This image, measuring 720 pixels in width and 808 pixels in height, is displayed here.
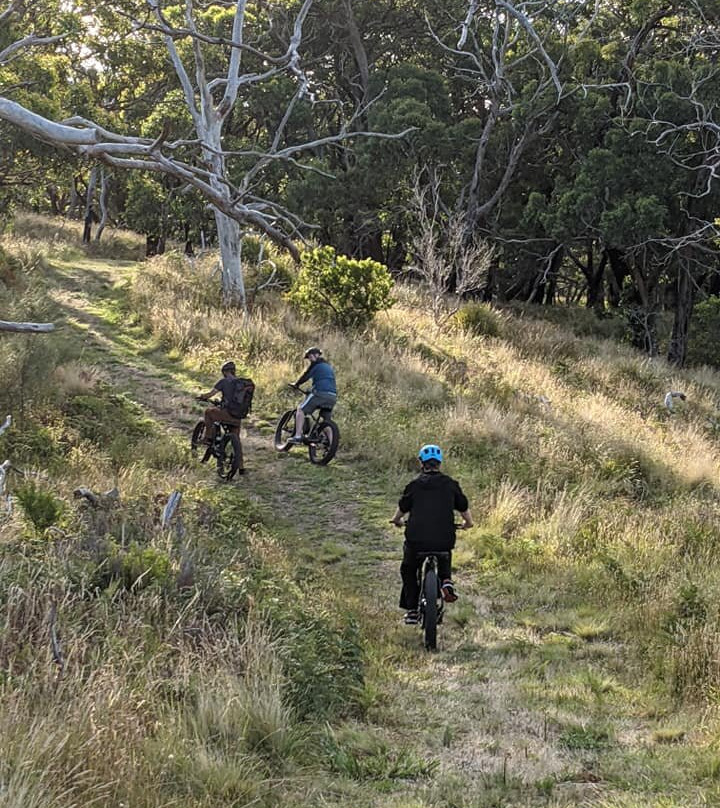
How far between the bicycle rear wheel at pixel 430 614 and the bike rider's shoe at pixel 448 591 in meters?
0.16

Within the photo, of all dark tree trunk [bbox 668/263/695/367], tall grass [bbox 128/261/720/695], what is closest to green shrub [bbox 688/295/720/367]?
dark tree trunk [bbox 668/263/695/367]

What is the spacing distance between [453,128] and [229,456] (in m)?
17.1

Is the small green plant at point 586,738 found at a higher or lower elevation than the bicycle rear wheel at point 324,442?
higher

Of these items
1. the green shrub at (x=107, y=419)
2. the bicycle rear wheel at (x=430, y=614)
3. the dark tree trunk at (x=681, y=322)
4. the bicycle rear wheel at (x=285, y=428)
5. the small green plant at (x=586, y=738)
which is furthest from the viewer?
the dark tree trunk at (x=681, y=322)

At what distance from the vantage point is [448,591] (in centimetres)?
605

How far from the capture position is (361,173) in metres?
24.1

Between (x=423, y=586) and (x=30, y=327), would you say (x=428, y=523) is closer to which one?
(x=423, y=586)

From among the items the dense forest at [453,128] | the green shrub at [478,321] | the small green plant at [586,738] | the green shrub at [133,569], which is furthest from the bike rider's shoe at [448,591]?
the green shrub at [478,321]

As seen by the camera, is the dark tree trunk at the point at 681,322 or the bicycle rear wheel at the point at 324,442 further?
the dark tree trunk at the point at 681,322

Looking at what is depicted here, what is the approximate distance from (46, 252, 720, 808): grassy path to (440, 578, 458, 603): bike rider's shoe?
0.34 meters

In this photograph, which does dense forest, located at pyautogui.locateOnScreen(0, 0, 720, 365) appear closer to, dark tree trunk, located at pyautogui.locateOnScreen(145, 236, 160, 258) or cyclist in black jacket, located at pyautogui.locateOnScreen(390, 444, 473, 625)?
dark tree trunk, located at pyautogui.locateOnScreen(145, 236, 160, 258)

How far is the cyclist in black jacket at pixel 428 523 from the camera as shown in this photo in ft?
20.1

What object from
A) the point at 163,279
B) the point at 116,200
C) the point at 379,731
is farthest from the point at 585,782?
the point at 116,200

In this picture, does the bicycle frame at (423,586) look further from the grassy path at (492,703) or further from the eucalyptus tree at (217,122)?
the eucalyptus tree at (217,122)
